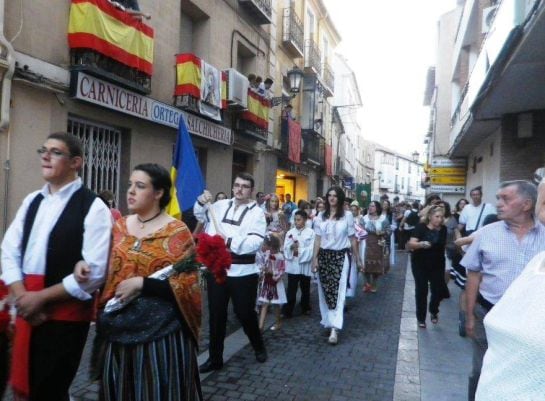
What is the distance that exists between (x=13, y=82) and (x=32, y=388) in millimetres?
5418

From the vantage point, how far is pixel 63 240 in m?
2.61

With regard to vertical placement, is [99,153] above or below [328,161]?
below

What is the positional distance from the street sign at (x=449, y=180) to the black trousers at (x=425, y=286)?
46.7 feet

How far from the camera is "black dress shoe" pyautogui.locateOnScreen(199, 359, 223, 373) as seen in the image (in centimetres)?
454

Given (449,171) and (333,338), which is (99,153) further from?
(449,171)

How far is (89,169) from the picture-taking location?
8.16m

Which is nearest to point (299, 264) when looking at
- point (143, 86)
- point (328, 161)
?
point (143, 86)

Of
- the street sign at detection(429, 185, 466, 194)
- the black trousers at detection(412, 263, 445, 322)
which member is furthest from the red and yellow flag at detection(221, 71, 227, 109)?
the street sign at detection(429, 185, 466, 194)

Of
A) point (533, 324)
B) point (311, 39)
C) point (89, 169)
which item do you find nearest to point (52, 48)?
point (89, 169)

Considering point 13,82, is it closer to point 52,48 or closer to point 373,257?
point 52,48

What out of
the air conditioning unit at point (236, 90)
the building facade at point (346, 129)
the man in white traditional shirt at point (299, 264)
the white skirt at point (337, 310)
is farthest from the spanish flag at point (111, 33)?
the building facade at point (346, 129)

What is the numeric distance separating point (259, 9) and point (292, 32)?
11.9 feet

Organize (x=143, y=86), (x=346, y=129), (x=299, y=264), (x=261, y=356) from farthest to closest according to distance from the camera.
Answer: (x=346, y=129)
(x=143, y=86)
(x=299, y=264)
(x=261, y=356)

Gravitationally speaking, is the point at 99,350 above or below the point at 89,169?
below
